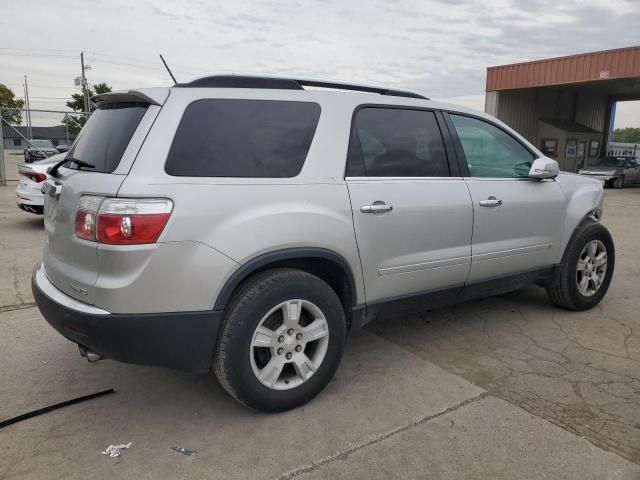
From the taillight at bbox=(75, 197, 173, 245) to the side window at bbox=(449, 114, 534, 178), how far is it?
2.31 metres

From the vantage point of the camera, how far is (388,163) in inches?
133

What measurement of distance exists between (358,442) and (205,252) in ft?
4.11

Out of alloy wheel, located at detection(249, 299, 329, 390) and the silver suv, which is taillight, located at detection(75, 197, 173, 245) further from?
alloy wheel, located at detection(249, 299, 329, 390)

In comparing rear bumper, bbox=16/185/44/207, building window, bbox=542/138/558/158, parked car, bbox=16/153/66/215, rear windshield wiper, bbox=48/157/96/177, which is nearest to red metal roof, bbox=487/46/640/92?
building window, bbox=542/138/558/158

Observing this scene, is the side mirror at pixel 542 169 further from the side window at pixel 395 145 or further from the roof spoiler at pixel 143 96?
the roof spoiler at pixel 143 96

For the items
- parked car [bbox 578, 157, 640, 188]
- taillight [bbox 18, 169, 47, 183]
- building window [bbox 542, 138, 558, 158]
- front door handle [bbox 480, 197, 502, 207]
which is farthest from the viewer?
building window [bbox 542, 138, 558, 158]

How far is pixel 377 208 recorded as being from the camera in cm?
315

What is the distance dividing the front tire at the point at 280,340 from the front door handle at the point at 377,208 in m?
0.51

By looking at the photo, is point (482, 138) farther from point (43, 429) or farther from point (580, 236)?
point (43, 429)

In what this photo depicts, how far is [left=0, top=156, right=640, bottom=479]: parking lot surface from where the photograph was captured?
8.29ft

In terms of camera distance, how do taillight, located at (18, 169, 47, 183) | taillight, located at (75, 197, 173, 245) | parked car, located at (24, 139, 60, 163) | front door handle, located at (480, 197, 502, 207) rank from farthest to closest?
parked car, located at (24, 139, 60, 163) < taillight, located at (18, 169, 47, 183) < front door handle, located at (480, 197, 502, 207) < taillight, located at (75, 197, 173, 245)

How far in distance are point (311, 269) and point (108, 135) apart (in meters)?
1.35

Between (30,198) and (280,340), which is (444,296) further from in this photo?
(30,198)

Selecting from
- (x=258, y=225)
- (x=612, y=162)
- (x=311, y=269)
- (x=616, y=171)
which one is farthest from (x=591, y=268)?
(x=612, y=162)
